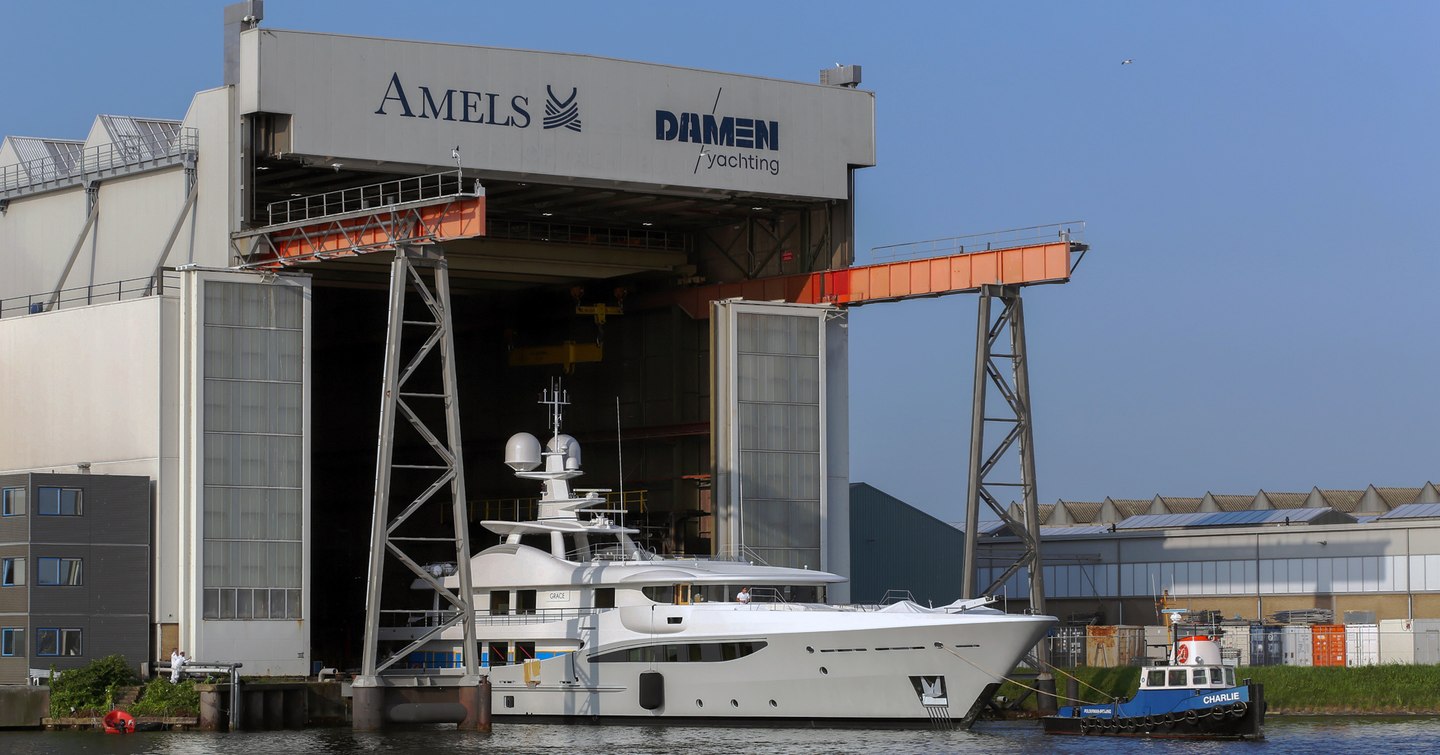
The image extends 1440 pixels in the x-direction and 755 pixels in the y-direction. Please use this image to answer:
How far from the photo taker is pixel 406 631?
2621 inches

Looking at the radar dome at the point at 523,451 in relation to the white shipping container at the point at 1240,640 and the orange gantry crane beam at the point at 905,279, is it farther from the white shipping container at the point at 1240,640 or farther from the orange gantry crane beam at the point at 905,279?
the white shipping container at the point at 1240,640

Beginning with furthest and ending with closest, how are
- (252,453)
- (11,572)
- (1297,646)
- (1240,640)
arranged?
(1240,640) → (1297,646) → (252,453) → (11,572)

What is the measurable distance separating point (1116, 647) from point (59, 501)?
36.3 metres

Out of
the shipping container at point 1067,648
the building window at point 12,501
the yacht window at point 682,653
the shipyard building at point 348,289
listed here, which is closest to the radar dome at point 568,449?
the shipyard building at point 348,289

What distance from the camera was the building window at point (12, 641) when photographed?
60.8 m

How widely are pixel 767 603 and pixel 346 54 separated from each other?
21.3 m

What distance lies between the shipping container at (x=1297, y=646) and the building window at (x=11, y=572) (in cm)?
4300

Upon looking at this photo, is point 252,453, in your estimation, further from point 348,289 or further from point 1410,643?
point 1410,643

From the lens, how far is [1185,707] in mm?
55250

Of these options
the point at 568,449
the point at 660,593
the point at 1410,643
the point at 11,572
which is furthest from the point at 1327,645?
the point at 11,572

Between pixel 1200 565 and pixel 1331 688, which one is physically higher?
pixel 1200 565

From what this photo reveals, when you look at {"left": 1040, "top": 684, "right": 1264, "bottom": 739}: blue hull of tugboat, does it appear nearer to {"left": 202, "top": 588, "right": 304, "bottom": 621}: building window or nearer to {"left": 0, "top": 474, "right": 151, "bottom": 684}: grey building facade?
{"left": 202, "top": 588, "right": 304, "bottom": 621}: building window

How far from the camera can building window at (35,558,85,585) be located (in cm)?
6069

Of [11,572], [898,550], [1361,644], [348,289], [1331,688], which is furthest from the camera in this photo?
[898,550]
